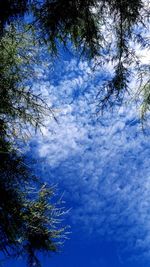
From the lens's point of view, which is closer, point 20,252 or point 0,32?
point 0,32

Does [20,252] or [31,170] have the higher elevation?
[31,170]

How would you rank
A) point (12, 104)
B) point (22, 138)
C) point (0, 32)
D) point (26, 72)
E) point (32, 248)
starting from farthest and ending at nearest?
point (26, 72), point (22, 138), point (12, 104), point (32, 248), point (0, 32)

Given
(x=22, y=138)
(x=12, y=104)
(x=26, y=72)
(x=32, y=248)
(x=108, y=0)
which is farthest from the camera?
(x=26, y=72)

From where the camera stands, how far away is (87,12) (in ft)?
22.0

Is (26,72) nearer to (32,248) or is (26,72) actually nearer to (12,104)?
(12,104)

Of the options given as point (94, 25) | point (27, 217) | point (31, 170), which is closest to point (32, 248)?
point (27, 217)

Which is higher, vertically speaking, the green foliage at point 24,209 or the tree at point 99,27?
the tree at point 99,27

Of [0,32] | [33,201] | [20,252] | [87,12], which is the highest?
[87,12]

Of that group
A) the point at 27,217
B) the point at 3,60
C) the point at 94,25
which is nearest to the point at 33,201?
the point at 27,217

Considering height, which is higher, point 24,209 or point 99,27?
point 99,27

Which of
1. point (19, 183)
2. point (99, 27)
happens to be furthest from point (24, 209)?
point (99, 27)

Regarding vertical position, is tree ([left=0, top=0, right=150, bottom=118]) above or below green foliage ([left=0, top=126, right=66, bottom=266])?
above

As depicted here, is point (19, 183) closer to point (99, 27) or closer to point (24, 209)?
point (24, 209)

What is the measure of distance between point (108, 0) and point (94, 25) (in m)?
0.72
